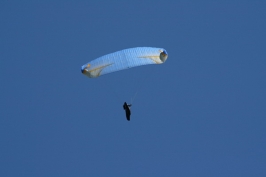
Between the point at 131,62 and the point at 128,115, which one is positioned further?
the point at 128,115

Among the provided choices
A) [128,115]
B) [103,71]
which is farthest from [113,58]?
[128,115]

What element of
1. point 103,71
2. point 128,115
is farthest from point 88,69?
point 128,115

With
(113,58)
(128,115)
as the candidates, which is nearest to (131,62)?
(113,58)

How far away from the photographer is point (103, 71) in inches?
1939

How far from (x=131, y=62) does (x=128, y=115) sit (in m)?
4.49

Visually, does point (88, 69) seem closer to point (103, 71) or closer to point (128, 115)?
point (103, 71)

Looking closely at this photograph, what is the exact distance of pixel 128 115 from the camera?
52.0m

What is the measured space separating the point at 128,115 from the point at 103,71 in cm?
406

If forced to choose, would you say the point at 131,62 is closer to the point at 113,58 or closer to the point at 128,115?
the point at 113,58

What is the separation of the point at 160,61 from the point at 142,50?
167 cm

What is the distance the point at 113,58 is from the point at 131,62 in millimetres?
1107

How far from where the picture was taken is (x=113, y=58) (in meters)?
49.1

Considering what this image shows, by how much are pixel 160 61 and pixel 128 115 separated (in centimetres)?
388
